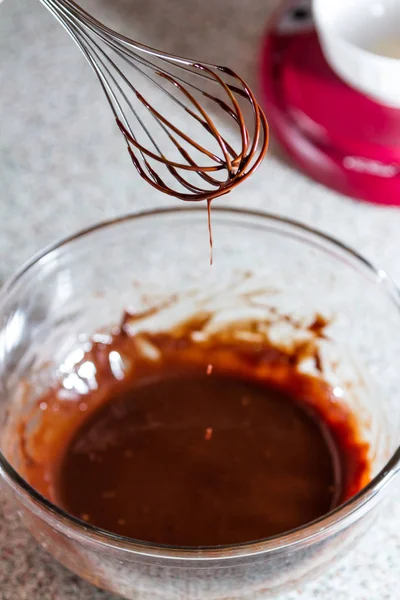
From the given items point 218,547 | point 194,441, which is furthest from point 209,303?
point 218,547

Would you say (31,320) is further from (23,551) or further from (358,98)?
(358,98)

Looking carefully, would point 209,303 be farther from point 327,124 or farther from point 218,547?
point 218,547

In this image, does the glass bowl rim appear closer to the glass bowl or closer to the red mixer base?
the glass bowl

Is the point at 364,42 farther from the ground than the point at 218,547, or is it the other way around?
the point at 364,42

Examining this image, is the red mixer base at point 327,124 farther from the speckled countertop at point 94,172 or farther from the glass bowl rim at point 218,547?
the glass bowl rim at point 218,547

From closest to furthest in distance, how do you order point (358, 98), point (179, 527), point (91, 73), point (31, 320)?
1. point (179, 527)
2. point (31, 320)
3. point (358, 98)
4. point (91, 73)

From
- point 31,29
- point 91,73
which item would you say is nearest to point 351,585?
point 91,73
